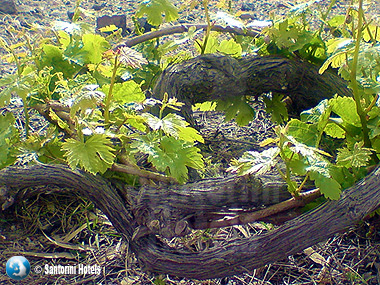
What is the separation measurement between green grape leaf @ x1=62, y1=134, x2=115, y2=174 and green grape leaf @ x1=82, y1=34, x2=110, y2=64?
2.36 ft

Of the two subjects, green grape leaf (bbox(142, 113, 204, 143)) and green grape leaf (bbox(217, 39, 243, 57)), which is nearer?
green grape leaf (bbox(142, 113, 204, 143))

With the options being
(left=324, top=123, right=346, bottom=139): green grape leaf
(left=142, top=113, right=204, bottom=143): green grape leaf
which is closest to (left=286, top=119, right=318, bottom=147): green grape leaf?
(left=324, top=123, right=346, bottom=139): green grape leaf

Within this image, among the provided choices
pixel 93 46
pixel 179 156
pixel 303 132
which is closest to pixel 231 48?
pixel 93 46

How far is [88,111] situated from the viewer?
1319mm

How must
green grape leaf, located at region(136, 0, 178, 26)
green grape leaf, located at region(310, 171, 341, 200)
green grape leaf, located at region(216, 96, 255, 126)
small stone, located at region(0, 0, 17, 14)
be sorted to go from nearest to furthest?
green grape leaf, located at region(310, 171, 341, 200), green grape leaf, located at region(136, 0, 178, 26), green grape leaf, located at region(216, 96, 255, 126), small stone, located at region(0, 0, 17, 14)

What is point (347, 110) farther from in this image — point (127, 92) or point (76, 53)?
point (76, 53)

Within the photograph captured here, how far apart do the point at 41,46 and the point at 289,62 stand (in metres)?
1.06

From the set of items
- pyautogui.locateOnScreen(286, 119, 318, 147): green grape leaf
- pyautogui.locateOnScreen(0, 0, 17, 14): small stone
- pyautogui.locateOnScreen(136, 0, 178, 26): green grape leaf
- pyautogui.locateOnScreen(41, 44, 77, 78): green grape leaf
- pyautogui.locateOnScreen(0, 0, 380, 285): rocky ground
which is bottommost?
pyautogui.locateOnScreen(0, 0, 380, 285): rocky ground

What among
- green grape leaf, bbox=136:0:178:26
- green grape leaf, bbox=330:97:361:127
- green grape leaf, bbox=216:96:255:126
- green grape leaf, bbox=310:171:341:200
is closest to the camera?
green grape leaf, bbox=310:171:341:200

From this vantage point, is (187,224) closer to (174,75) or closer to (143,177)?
(143,177)

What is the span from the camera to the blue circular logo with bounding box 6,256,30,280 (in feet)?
4.34

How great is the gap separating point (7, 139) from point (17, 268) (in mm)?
428

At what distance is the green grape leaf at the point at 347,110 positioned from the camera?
1.34 meters

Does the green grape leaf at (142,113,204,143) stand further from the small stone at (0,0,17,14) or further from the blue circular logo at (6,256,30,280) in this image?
the small stone at (0,0,17,14)
